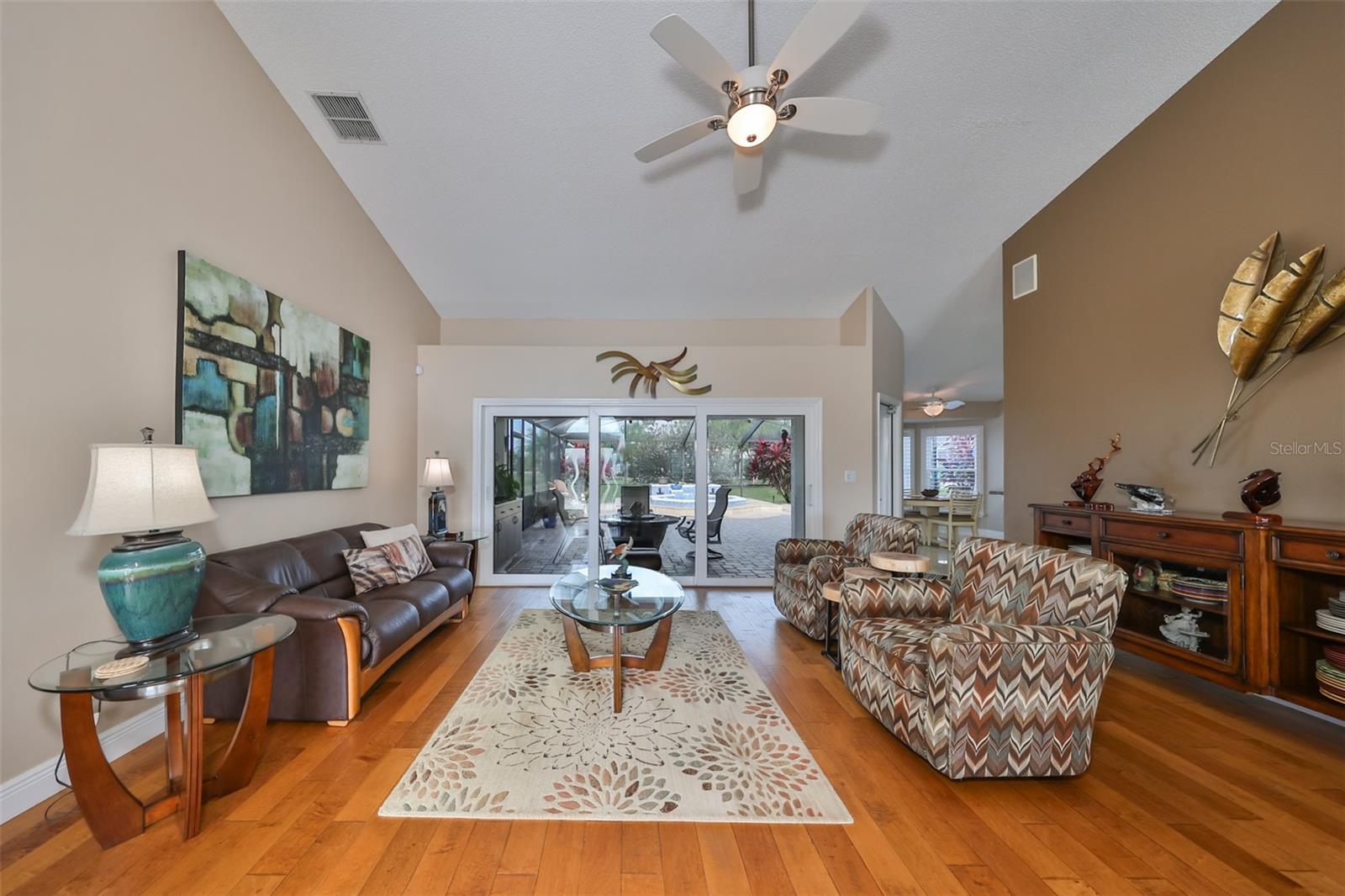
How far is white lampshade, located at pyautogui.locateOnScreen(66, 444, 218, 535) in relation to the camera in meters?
1.78

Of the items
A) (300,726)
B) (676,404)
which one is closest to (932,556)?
(676,404)

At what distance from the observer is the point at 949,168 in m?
3.67

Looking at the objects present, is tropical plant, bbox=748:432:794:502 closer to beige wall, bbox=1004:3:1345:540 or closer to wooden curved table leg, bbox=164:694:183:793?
beige wall, bbox=1004:3:1345:540

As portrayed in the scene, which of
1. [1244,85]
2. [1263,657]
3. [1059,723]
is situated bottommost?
[1059,723]

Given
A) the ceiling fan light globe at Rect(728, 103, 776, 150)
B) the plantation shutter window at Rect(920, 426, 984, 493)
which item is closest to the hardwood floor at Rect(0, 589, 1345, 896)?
the ceiling fan light globe at Rect(728, 103, 776, 150)

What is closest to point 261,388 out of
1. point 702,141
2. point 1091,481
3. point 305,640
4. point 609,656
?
point 305,640

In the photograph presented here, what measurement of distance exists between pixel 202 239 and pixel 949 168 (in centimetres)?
484

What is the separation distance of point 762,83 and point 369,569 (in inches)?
149

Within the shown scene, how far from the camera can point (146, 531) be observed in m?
1.94

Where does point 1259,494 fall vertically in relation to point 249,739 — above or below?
above

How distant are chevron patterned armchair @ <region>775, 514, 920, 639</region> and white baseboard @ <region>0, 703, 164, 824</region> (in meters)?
3.71

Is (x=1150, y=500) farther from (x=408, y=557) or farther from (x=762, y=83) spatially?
(x=408, y=557)

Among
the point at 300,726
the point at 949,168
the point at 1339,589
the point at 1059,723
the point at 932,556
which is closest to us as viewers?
the point at 1059,723

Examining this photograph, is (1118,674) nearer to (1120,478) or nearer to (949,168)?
(1120,478)
